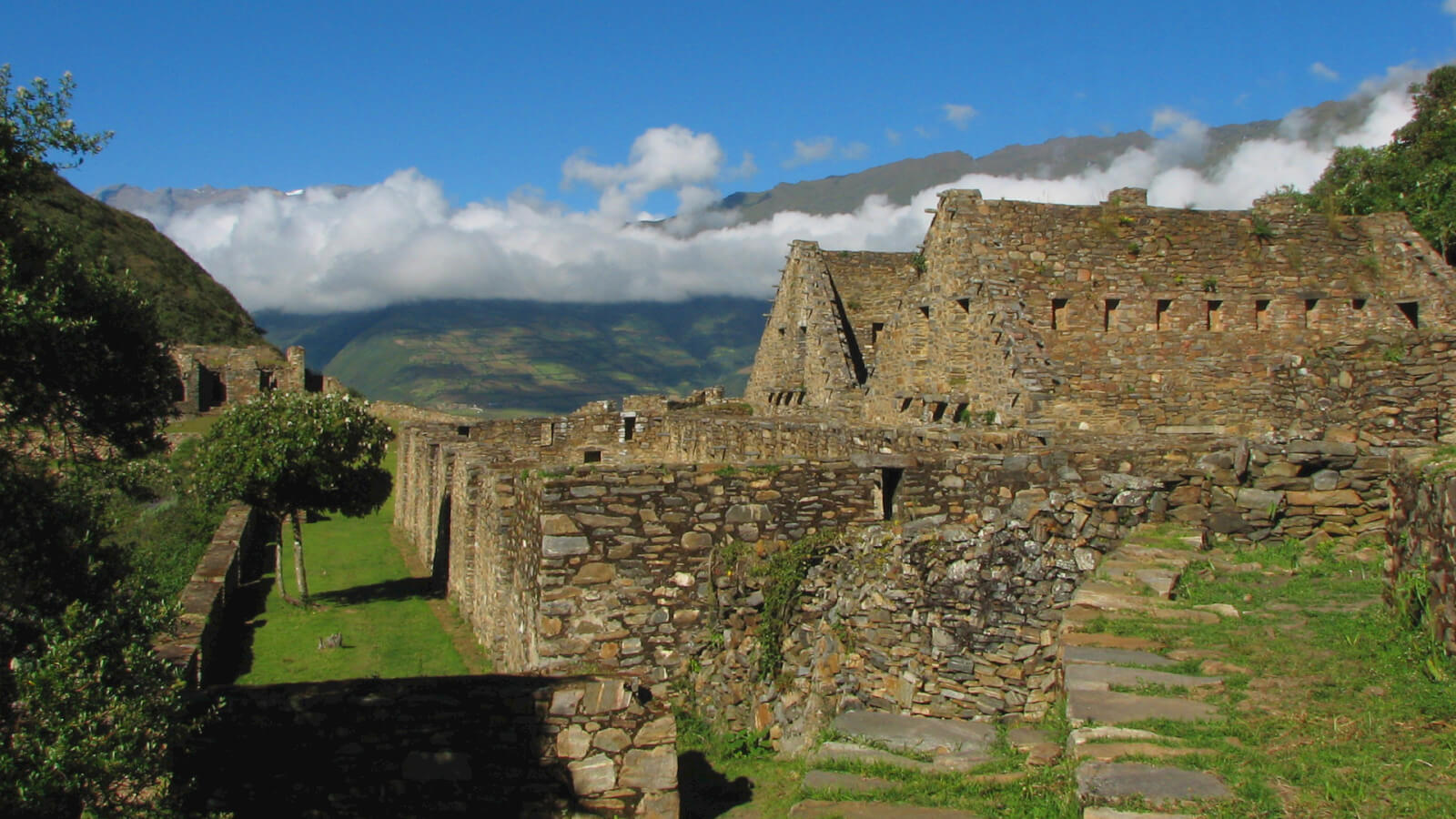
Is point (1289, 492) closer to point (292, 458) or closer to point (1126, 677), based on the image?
point (1126, 677)

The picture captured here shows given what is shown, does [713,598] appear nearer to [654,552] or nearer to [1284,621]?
[654,552]

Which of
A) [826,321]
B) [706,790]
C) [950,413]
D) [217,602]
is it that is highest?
[826,321]

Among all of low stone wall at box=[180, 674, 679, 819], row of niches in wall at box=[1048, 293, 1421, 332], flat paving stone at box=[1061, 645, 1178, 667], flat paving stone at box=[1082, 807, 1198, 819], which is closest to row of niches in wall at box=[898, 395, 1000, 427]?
row of niches in wall at box=[1048, 293, 1421, 332]

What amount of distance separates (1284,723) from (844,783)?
2.72m

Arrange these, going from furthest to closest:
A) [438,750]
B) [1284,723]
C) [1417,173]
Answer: [1417,173], [438,750], [1284,723]

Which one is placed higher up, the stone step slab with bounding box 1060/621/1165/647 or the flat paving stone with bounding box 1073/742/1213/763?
the stone step slab with bounding box 1060/621/1165/647

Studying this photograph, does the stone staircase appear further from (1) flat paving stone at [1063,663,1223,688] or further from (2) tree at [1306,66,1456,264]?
(2) tree at [1306,66,1456,264]

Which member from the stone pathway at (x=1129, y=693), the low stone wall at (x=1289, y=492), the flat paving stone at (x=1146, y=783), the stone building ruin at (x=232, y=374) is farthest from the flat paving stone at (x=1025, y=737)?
the stone building ruin at (x=232, y=374)

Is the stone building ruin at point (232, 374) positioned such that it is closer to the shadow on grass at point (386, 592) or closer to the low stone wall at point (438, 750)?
the shadow on grass at point (386, 592)

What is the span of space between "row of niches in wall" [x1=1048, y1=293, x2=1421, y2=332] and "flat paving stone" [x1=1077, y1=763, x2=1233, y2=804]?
12.9 meters

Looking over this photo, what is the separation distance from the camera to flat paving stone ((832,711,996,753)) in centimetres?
723

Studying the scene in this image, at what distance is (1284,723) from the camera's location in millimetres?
5758

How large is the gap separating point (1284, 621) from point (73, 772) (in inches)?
313

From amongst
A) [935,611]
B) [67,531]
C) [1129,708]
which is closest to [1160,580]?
[935,611]
